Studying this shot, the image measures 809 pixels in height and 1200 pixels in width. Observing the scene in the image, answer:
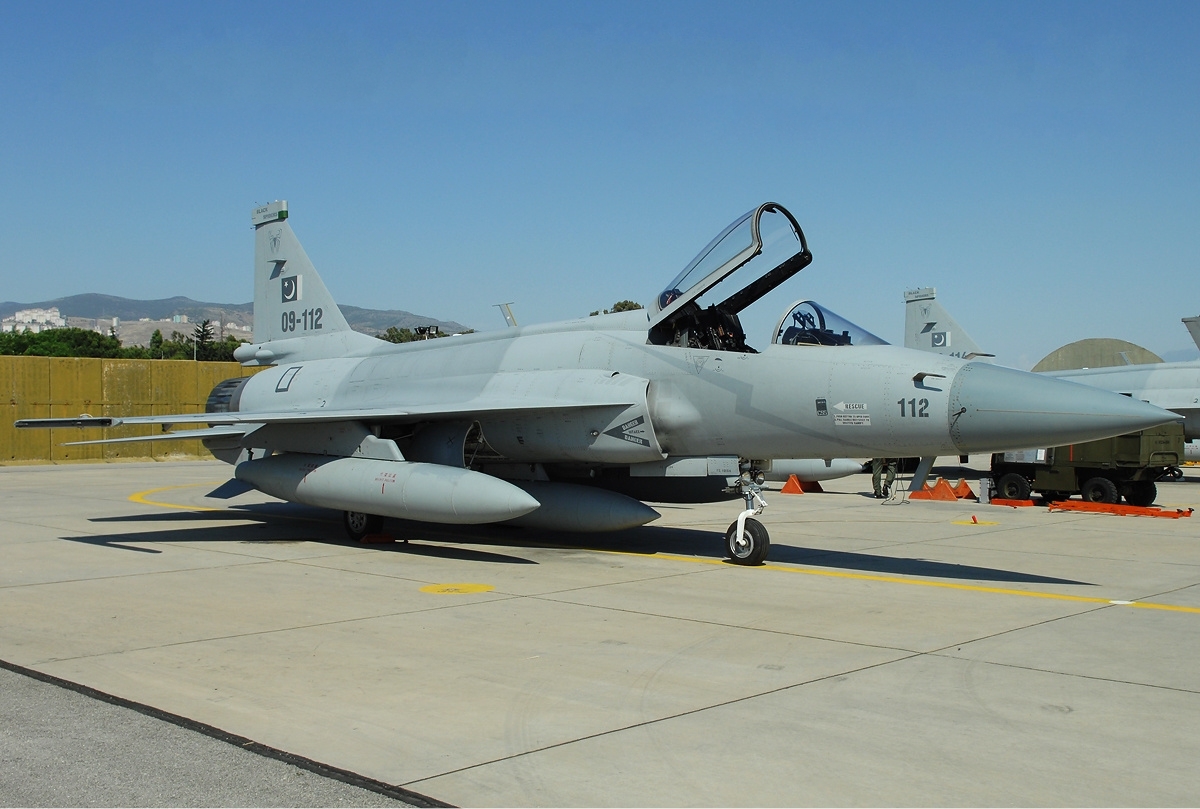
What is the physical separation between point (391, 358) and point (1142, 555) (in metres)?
9.48

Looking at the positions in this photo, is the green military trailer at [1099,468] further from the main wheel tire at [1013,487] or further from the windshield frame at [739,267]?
the windshield frame at [739,267]

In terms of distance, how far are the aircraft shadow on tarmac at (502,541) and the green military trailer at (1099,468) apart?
8.27 m

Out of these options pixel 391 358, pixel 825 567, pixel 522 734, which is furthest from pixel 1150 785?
pixel 391 358

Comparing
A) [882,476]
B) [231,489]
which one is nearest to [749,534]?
[231,489]

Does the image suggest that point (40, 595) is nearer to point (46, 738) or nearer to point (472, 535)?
point (46, 738)

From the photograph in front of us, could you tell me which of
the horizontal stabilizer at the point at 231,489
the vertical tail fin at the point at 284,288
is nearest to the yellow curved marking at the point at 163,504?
the horizontal stabilizer at the point at 231,489

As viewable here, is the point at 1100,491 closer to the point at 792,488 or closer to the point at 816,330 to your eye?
the point at 792,488

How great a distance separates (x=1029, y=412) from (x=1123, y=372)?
20.6 metres

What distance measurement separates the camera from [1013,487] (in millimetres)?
18875

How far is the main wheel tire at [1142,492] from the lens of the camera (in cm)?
1814

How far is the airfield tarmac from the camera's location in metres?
4.26

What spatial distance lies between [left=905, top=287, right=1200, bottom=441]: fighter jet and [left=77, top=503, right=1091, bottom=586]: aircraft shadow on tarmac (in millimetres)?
10735

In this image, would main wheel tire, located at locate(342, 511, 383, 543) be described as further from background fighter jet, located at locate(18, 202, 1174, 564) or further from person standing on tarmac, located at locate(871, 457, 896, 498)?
person standing on tarmac, located at locate(871, 457, 896, 498)

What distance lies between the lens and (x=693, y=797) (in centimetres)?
392
